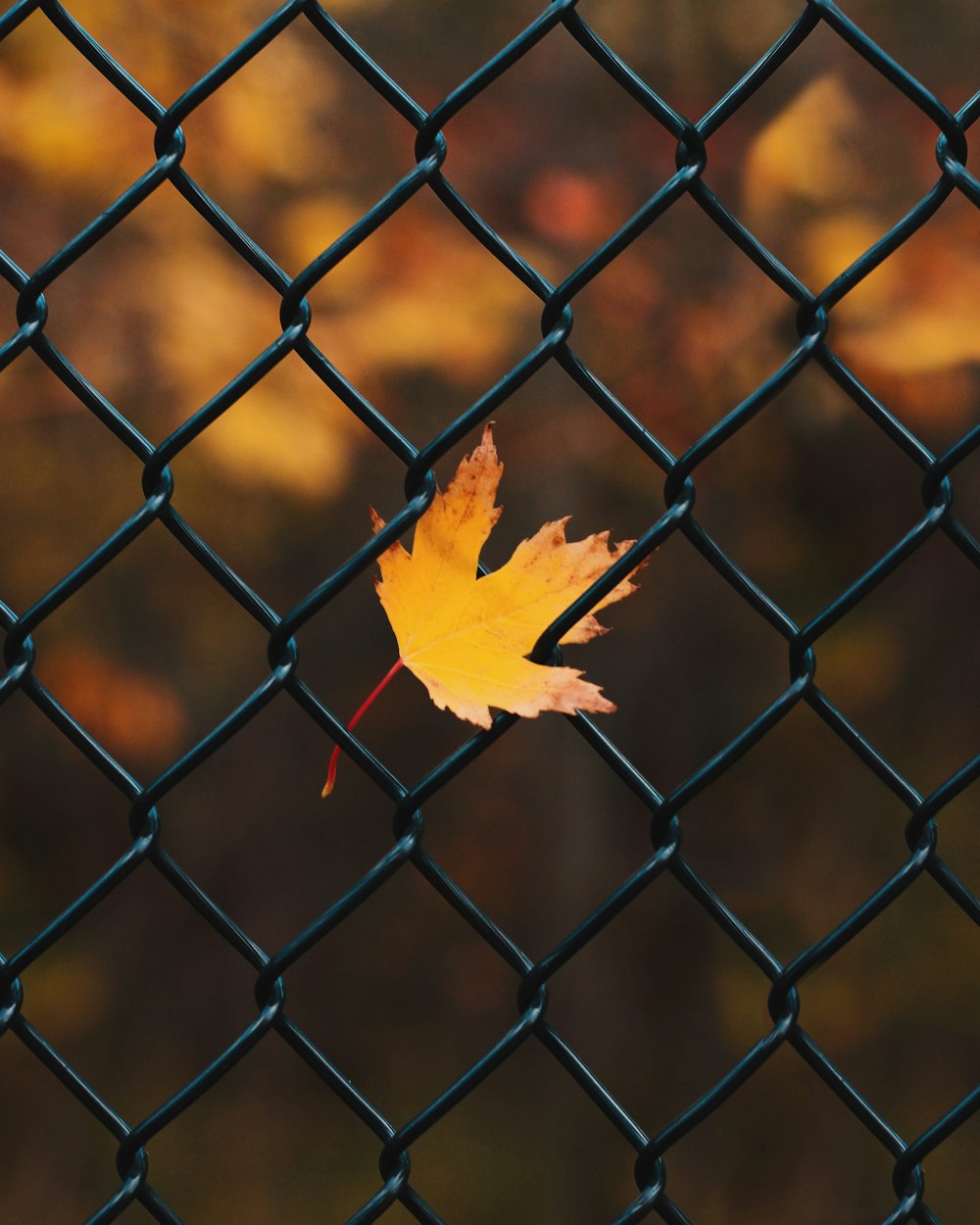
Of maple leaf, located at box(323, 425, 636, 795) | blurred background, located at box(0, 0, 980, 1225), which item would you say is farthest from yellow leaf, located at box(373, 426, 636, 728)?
blurred background, located at box(0, 0, 980, 1225)

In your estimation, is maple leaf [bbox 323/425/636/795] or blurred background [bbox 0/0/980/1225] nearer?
maple leaf [bbox 323/425/636/795]

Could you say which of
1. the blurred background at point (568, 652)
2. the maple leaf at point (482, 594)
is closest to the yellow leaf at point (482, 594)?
the maple leaf at point (482, 594)

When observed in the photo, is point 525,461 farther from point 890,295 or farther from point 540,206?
point 890,295

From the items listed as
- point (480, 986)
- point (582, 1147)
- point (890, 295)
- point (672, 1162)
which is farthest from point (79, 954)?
point (890, 295)

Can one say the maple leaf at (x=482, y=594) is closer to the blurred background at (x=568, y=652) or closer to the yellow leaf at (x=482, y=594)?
the yellow leaf at (x=482, y=594)

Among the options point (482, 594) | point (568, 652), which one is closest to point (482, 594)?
point (482, 594)

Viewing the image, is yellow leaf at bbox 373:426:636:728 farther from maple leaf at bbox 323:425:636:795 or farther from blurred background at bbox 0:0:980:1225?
blurred background at bbox 0:0:980:1225
